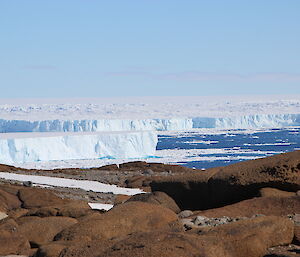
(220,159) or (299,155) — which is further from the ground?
(299,155)

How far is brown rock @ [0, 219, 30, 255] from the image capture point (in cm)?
631

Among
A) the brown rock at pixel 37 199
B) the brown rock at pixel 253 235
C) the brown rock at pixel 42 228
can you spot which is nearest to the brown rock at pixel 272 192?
the brown rock at pixel 253 235

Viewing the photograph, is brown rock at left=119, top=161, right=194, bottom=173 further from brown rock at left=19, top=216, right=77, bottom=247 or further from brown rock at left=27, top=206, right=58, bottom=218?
brown rock at left=19, top=216, right=77, bottom=247

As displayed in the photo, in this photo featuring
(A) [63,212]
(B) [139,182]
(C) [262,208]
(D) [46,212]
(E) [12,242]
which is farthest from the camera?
(B) [139,182]

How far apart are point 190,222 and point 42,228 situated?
180 cm

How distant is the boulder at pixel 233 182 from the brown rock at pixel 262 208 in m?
0.61

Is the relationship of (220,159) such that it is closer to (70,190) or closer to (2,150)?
(2,150)

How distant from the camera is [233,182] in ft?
26.5

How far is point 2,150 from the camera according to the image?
Result: 118 feet

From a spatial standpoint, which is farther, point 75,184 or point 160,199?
point 75,184

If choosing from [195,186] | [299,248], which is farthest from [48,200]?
[299,248]

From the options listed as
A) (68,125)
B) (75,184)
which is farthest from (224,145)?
(75,184)

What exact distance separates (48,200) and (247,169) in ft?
16.2

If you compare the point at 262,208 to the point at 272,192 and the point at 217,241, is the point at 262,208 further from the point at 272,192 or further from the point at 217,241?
the point at 217,241
